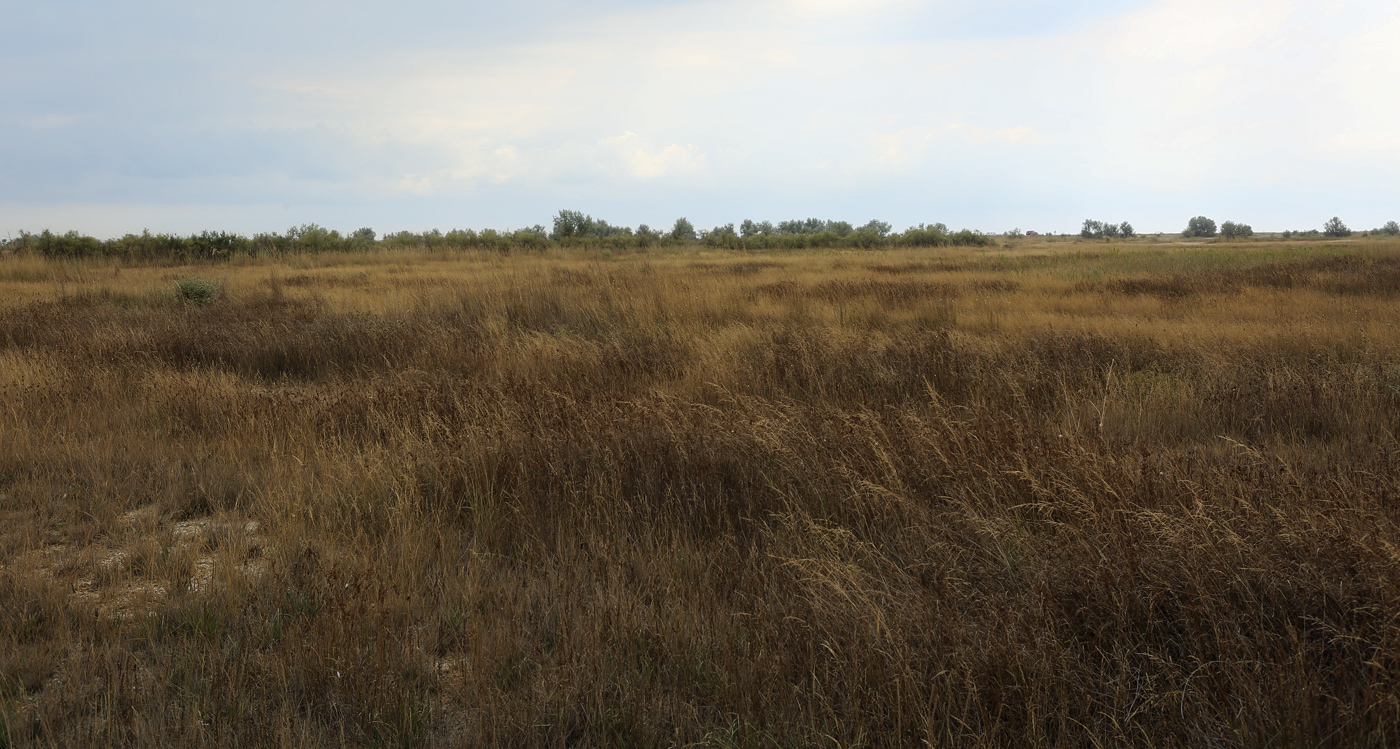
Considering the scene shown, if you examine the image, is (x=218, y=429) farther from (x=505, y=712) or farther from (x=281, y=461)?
(x=505, y=712)

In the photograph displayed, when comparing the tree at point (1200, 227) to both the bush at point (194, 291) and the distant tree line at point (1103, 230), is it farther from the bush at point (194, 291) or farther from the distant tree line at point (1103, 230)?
the bush at point (194, 291)

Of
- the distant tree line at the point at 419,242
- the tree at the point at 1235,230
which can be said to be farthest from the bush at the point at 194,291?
the tree at the point at 1235,230

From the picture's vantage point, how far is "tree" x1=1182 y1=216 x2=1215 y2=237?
93000 millimetres

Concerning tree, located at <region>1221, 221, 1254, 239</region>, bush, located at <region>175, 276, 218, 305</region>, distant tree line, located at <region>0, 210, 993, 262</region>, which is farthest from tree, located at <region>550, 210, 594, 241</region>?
tree, located at <region>1221, 221, 1254, 239</region>

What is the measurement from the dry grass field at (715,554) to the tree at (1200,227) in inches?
4202

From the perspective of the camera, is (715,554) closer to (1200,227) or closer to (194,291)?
(194,291)

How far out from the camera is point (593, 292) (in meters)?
12.8

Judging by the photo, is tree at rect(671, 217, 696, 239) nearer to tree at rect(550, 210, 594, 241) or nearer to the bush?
tree at rect(550, 210, 594, 241)

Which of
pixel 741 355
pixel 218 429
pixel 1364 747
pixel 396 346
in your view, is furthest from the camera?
pixel 396 346

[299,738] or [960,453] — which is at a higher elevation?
[960,453]

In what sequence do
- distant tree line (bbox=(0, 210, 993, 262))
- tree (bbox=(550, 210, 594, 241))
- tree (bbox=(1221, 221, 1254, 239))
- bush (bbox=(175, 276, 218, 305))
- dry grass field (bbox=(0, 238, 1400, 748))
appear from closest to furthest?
dry grass field (bbox=(0, 238, 1400, 748)) → bush (bbox=(175, 276, 218, 305)) → distant tree line (bbox=(0, 210, 993, 262)) → tree (bbox=(550, 210, 594, 241)) → tree (bbox=(1221, 221, 1254, 239))

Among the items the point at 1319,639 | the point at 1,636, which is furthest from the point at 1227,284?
the point at 1,636

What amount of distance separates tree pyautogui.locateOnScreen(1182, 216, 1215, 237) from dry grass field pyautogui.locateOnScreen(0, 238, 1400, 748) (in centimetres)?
10672

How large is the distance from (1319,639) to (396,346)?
30.1 feet
